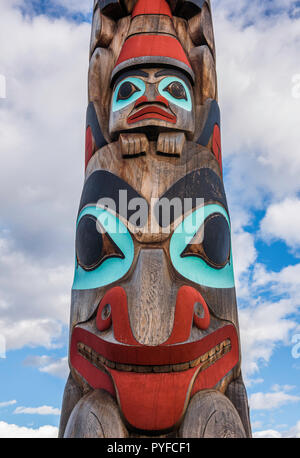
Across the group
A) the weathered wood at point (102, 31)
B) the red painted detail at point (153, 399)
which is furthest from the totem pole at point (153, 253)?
the weathered wood at point (102, 31)

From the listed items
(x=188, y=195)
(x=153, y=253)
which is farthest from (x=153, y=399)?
(x=188, y=195)

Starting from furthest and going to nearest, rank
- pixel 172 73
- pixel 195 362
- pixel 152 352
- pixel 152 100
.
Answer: pixel 172 73 → pixel 152 100 → pixel 195 362 → pixel 152 352

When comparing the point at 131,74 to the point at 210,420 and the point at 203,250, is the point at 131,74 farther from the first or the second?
the point at 210,420

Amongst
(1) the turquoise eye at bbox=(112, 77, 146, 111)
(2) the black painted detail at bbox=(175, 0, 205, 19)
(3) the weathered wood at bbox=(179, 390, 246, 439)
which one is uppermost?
(2) the black painted detail at bbox=(175, 0, 205, 19)

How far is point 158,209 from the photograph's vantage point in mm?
4055

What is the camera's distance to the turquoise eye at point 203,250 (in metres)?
3.94

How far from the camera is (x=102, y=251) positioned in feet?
13.3

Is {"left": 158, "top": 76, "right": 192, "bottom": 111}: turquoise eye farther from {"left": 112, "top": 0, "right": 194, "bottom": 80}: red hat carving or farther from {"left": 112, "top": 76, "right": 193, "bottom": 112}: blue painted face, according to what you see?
{"left": 112, "top": 0, "right": 194, "bottom": 80}: red hat carving

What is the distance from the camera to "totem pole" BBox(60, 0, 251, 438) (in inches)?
128

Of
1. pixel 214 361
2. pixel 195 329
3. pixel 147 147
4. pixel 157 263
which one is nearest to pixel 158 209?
pixel 157 263

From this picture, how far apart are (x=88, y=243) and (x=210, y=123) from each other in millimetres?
2122

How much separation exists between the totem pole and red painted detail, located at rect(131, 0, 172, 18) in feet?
0.06

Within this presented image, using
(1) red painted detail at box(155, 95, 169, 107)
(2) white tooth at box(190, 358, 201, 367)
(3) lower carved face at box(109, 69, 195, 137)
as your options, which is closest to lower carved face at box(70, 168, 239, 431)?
(2) white tooth at box(190, 358, 201, 367)

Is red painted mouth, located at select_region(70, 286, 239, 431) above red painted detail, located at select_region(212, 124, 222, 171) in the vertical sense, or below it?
below
